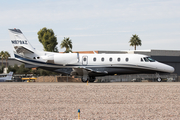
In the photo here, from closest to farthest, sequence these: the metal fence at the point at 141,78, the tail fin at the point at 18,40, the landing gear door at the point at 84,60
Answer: the landing gear door at the point at 84,60 < the tail fin at the point at 18,40 < the metal fence at the point at 141,78

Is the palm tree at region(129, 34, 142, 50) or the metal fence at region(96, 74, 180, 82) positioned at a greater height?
the palm tree at region(129, 34, 142, 50)

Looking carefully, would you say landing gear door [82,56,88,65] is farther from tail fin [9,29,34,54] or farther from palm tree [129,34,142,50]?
palm tree [129,34,142,50]

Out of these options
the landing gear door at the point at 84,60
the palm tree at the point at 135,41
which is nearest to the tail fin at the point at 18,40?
the landing gear door at the point at 84,60

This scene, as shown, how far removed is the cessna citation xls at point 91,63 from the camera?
3025cm

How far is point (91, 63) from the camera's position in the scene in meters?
30.4

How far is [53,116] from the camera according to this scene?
10.6m

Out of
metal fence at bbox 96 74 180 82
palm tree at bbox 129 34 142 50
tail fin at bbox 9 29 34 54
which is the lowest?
metal fence at bbox 96 74 180 82

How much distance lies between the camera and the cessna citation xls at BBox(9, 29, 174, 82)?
3025 cm

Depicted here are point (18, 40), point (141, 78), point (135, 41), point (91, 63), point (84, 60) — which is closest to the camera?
point (91, 63)

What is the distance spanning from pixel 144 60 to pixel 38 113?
2113cm

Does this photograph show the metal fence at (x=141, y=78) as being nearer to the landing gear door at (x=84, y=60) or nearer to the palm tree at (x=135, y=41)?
the landing gear door at (x=84, y=60)

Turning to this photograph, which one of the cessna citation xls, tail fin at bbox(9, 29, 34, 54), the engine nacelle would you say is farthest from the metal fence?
tail fin at bbox(9, 29, 34, 54)

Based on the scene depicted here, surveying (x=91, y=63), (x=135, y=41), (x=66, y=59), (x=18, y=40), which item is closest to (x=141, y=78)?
(x=91, y=63)

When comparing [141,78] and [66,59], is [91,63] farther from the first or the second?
[141,78]
